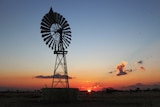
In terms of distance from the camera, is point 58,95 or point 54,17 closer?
point 58,95

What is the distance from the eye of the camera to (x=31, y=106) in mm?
37906

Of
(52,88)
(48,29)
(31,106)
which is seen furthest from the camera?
(48,29)

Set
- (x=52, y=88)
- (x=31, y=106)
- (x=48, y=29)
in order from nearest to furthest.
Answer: (x=31, y=106) < (x=52, y=88) < (x=48, y=29)

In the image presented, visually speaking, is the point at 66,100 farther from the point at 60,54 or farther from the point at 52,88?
the point at 60,54

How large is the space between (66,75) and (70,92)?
293cm

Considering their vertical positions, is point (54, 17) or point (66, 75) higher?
point (54, 17)

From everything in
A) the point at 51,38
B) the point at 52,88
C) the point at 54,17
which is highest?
the point at 54,17

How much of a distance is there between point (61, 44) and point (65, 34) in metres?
2.19

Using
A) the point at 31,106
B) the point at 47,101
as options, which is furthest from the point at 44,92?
the point at 31,106

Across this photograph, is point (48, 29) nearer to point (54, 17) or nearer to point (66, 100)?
point (54, 17)

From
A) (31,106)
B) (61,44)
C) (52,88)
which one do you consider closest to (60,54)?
(61,44)

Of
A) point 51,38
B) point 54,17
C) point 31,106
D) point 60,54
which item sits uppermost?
point 54,17

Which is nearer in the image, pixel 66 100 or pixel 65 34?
pixel 66 100

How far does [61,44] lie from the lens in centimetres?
4897
